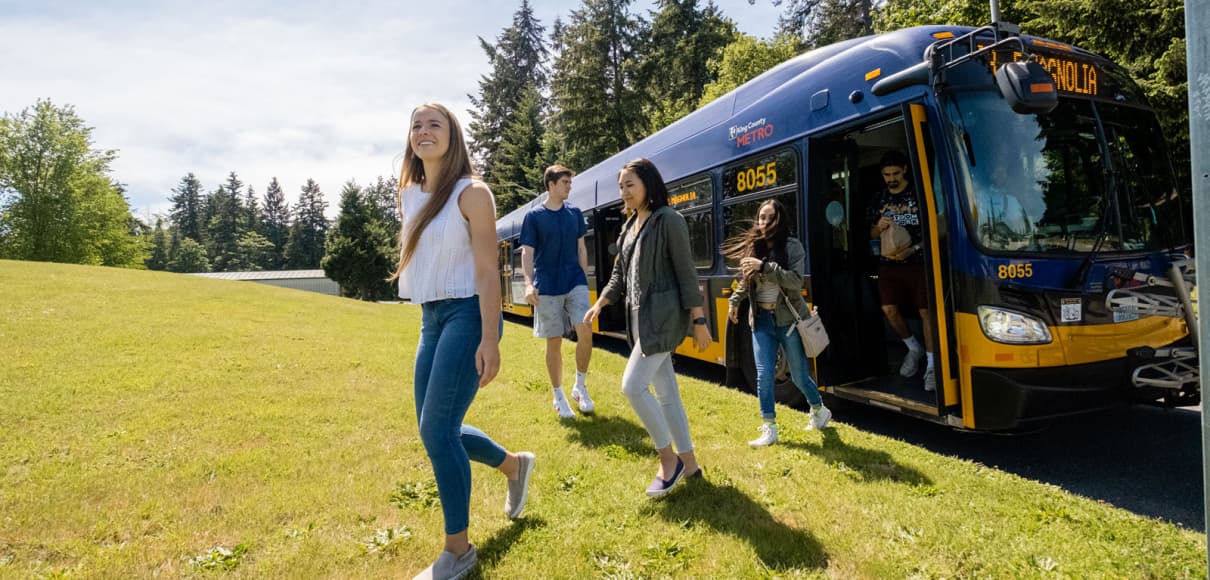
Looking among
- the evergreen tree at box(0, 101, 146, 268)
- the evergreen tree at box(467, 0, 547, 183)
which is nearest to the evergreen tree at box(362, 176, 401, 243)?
the evergreen tree at box(467, 0, 547, 183)

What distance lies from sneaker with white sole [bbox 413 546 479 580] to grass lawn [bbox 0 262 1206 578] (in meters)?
0.16

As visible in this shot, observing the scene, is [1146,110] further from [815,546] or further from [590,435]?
[590,435]

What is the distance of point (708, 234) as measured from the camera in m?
6.98

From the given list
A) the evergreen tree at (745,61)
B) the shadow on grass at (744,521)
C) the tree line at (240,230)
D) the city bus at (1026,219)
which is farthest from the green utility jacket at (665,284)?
the tree line at (240,230)

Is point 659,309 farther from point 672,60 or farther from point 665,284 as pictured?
point 672,60

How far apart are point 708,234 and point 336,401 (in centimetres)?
423

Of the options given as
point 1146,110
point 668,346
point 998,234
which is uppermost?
point 1146,110

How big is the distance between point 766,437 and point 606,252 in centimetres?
574

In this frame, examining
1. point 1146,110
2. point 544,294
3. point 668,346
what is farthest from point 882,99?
point 544,294

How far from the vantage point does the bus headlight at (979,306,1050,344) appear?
3818mm

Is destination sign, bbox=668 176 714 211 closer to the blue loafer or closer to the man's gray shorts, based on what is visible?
the man's gray shorts

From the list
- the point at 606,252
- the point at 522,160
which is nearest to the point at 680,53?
the point at 522,160

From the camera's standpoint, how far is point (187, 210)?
107 meters

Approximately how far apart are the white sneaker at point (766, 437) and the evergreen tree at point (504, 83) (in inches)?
1580
